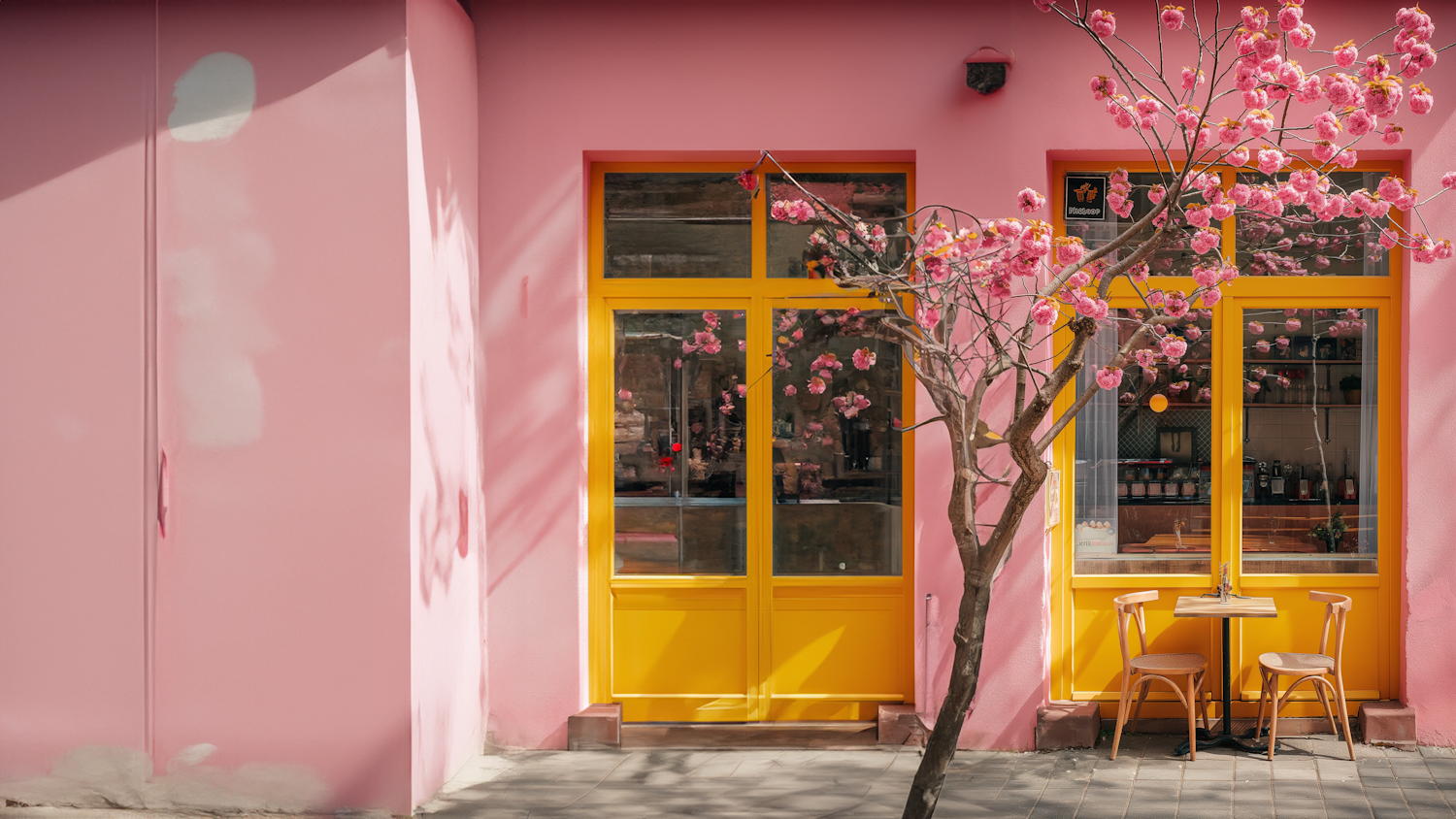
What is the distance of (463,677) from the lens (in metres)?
5.04

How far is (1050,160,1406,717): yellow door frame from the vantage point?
534 cm

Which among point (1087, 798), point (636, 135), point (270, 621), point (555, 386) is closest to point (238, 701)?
point (270, 621)

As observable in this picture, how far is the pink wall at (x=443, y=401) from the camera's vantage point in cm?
447

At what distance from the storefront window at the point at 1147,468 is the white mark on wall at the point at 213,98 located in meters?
4.24

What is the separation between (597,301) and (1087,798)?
336cm

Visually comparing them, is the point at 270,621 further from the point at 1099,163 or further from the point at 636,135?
the point at 1099,163

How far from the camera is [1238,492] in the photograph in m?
5.44

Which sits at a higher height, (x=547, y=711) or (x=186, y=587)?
(x=186, y=587)

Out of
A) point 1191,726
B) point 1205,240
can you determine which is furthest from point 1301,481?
point 1205,240

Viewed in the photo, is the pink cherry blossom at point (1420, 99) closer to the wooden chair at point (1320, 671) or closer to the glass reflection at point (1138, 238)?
the glass reflection at point (1138, 238)

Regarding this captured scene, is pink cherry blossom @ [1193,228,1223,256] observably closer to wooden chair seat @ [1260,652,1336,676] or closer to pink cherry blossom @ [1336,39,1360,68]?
pink cherry blossom @ [1336,39,1360,68]

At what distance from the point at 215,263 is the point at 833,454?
3077mm

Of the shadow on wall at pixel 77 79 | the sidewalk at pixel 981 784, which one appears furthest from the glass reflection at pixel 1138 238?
the shadow on wall at pixel 77 79

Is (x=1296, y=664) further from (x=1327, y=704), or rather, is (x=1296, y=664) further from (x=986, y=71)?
(x=986, y=71)
